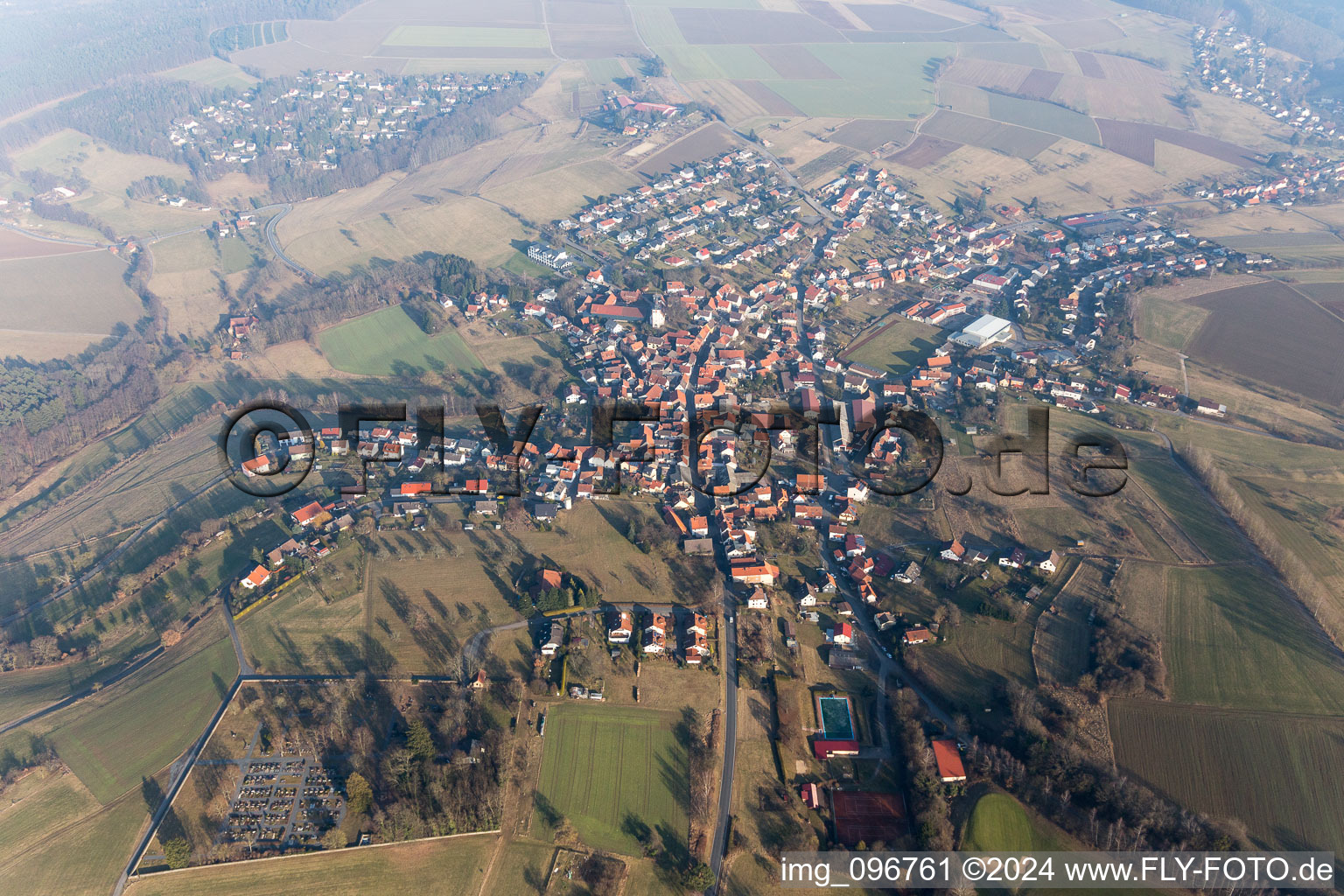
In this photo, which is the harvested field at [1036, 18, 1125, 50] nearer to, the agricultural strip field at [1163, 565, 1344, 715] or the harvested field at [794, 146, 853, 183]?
the harvested field at [794, 146, 853, 183]

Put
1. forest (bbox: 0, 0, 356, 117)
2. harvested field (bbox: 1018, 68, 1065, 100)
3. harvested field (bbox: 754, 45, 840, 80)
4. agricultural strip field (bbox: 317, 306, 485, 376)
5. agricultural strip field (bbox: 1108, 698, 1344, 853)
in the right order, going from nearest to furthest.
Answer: agricultural strip field (bbox: 1108, 698, 1344, 853)
agricultural strip field (bbox: 317, 306, 485, 376)
harvested field (bbox: 1018, 68, 1065, 100)
forest (bbox: 0, 0, 356, 117)
harvested field (bbox: 754, 45, 840, 80)

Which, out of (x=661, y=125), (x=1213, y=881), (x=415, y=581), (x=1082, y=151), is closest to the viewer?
(x=1213, y=881)

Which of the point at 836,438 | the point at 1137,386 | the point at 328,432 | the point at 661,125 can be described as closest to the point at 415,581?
the point at 328,432

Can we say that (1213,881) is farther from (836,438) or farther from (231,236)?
(231,236)

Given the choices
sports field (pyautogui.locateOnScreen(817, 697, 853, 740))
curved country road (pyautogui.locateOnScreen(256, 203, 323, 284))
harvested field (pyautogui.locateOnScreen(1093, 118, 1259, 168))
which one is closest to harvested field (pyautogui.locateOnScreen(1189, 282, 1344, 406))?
harvested field (pyautogui.locateOnScreen(1093, 118, 1259, 168))

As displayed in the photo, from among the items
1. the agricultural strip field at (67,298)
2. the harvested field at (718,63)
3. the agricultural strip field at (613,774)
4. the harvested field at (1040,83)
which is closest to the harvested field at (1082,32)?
the harvested field at (1040,83)

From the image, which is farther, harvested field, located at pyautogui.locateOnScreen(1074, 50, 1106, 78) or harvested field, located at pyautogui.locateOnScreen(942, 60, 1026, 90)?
harvested field, located at pyautogui.locateOnScreen(1074, 50, 1106, 78)
